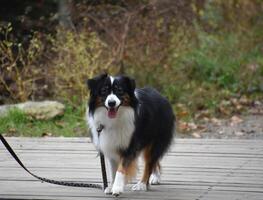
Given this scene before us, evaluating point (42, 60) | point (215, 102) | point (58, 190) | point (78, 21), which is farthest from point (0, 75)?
point (58, 190)

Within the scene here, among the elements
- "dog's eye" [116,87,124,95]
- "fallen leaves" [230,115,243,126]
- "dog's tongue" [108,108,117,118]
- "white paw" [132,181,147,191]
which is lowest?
"fallen leaves" [230,115,243,126]

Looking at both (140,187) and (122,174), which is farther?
(140,187)

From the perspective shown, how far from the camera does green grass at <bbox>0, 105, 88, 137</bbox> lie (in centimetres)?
951

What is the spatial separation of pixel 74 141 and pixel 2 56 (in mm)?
4071

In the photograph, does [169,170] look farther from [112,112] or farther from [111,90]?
[111,90]

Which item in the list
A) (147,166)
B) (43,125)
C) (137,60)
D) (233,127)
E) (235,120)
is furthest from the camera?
(137,60)

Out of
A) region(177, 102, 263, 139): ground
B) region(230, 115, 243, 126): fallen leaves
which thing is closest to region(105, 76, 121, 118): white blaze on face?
region(177, 102, 263, 139): ground

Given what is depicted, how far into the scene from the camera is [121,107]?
17.3 ft

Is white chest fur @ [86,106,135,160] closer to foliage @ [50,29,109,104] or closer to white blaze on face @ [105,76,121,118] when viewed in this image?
white blaze on face @ [105,76,121,118]

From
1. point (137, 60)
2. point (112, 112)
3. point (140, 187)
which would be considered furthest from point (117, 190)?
point (137, 60)

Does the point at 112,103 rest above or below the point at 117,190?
above

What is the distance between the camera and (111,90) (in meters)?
5.10

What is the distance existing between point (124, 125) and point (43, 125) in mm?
4820

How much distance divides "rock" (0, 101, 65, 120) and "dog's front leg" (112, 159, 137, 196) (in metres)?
5.10
